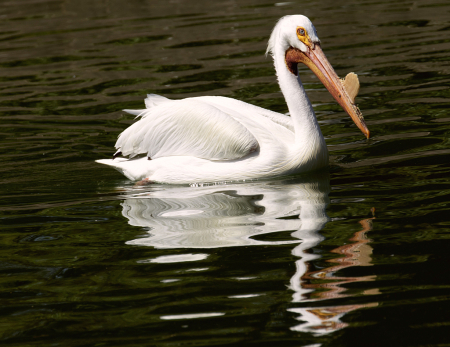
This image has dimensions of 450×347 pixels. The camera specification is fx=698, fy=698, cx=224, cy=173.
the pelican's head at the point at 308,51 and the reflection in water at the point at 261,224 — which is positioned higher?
the pelican's head at the point at 308,51

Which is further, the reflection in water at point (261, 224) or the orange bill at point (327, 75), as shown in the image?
the orange bill at point (327, 75)

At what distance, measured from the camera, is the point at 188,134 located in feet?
17.1

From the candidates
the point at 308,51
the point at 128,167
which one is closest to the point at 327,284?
the point at 308,51

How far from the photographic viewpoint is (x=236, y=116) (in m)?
5.18

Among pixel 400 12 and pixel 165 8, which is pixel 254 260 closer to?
pixel 400 12

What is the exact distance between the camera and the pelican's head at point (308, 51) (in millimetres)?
4883

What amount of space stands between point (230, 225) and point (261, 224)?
184 millimetres

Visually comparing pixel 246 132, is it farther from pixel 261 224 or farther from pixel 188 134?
pixel 261 224

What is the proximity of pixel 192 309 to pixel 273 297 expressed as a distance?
358 mm

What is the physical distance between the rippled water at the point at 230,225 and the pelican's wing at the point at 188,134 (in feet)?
0.94

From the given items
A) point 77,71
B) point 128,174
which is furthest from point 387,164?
point 77,71

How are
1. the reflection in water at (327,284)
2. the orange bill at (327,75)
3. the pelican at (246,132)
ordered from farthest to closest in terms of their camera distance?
the pelican at (246,132), the orange bill at (327,75), the reflection in water at (327,284)

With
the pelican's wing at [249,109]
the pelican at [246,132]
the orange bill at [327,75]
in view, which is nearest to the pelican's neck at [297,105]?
the pelican at [246,132]

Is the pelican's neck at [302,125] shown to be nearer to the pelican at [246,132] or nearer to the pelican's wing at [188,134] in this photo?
the pelican at [246,132]
